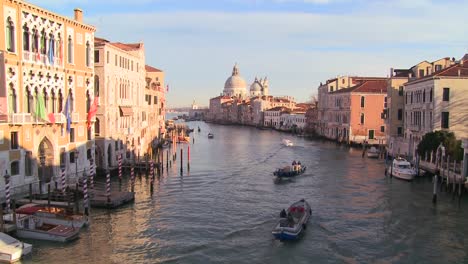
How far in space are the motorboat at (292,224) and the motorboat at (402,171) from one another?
33.0 feet

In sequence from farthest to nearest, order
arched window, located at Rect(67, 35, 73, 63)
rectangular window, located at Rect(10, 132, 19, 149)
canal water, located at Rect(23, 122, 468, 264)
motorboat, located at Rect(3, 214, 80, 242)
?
arched window, located at Rect(67, 35, 73, 63) < rectangular window, located at Rect(10, 132, 19, 149) < motorboat, located at Rect(3, 214, 80, 242) < canal water, located at Rect(23, 122, 468, 264)

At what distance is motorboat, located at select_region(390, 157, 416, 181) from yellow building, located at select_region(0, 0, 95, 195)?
51.1 feet

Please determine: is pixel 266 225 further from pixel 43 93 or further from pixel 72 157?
pixel 43 93

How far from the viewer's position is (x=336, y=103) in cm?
5403

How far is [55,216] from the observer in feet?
47.4

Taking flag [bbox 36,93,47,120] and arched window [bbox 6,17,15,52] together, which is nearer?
arched window [bbox 6,17,15,52]

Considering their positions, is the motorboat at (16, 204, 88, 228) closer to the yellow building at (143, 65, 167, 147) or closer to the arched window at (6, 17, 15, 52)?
the arched window at (6, 17, 15, 52)

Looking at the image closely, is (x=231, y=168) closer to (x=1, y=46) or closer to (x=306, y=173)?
(x=306, y=173)

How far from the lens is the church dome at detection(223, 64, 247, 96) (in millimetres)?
156250

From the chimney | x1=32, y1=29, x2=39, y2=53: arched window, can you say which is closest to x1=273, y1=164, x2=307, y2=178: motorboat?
the chimney

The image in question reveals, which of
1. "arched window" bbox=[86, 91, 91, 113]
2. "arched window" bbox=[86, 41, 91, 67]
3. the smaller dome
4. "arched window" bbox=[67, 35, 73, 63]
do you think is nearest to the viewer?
"arched window" bbox=[67, 35, 73, 63]

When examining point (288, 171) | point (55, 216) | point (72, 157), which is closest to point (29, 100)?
point (72, 157)

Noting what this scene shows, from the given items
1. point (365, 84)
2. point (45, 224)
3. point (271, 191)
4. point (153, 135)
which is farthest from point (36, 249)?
point (365, 84)

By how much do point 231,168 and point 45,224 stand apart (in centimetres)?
1657
